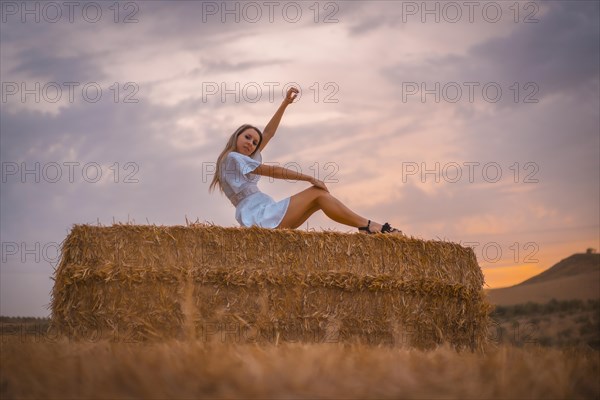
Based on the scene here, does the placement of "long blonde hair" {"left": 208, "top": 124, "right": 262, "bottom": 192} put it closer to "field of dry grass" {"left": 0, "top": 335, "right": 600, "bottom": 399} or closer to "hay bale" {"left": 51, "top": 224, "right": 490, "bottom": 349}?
"hay bale" {"left": 51, "top": 224, "right": 490, "bottom": 349}

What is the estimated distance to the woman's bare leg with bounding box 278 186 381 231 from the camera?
619 centimetres

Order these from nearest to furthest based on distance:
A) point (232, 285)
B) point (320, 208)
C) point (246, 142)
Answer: point (232, 285)
point (320, 208)
point (246, 142)

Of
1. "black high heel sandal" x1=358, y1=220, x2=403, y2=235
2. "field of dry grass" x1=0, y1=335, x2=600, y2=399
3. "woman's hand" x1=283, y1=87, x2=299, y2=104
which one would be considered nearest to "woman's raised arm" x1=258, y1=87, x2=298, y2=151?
"woman's hand" x1=283, y1=87, x2=299, y2=104

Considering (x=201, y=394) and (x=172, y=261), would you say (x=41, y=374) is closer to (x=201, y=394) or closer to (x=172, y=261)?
(x=201, y=394)

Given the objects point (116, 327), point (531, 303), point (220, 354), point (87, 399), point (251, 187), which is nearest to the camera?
point (87, 399)

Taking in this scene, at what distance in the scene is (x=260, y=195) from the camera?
22.0 feet

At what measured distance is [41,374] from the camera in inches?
115

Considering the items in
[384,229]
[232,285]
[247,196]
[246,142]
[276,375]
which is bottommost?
[276,375]

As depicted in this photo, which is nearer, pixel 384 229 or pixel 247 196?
pixel 384 229

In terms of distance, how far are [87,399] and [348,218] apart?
391 cm

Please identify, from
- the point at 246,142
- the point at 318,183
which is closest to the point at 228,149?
the point at 246,142

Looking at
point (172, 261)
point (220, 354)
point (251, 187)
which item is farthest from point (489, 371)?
point (251, 187)

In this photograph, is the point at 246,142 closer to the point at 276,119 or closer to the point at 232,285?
the point at 276,119

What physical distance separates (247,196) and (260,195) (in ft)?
0.46
